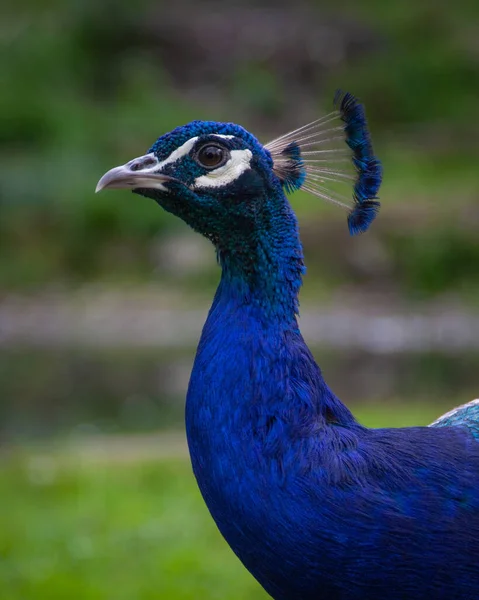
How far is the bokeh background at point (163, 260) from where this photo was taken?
5.19 metres

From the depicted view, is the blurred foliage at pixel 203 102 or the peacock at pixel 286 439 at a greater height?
the blurred foliage at pixel 203 102

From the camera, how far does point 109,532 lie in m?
4.95

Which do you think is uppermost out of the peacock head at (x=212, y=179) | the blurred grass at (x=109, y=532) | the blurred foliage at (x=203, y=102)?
the blurred foliage at (x=203, y=102)

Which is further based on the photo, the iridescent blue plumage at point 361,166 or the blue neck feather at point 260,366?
the iridescent blue plumage at point 361,166

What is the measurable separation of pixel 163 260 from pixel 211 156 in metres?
10.8

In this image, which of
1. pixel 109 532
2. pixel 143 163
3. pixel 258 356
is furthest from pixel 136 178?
pixel 109 532

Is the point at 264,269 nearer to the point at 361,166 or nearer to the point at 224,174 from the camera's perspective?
the point at 224,174

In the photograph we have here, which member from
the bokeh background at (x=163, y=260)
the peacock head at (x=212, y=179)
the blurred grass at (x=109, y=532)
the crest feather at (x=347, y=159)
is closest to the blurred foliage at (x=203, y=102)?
the bokeh background at (x=163, y=260)

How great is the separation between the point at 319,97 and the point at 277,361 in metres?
17.2

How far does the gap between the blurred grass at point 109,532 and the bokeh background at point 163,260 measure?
14 millimetres

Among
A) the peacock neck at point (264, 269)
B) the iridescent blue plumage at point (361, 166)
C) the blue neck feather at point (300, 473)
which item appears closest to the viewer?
the blue neck feather at point (300, 473)

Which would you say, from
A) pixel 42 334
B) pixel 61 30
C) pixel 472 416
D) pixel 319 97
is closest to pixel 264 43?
pixel 319 97

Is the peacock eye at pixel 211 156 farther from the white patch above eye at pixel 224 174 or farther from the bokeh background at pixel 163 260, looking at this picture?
the bokeh background at pixel 163 260

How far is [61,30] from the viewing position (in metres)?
20.2
